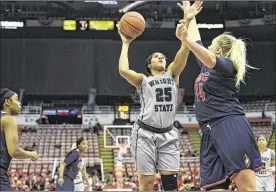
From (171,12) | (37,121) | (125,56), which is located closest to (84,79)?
(37,121)

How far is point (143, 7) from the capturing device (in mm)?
32844

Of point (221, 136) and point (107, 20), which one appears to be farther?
point (107, 20)

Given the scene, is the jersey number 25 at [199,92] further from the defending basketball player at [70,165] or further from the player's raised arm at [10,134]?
the defending basketball player at [70,165]

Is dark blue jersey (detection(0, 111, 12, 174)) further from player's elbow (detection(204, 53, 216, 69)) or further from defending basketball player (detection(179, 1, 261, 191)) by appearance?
player's elbow (detection(204, 53, 216, 69))

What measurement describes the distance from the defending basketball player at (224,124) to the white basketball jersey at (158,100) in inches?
33.4

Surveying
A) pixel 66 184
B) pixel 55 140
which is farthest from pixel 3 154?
pixel 55 140

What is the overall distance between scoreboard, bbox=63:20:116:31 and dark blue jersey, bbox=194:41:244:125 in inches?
1079

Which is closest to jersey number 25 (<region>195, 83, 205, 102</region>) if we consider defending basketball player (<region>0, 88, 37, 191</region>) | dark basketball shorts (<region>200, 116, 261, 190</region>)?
dark basketball shorts (<region>200, 116, 261, 190</region>)

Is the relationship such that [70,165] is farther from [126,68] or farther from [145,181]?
[126,68]

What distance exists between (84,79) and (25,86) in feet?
12.2

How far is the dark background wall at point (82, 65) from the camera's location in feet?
103

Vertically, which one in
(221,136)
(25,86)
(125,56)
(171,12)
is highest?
(171,12)

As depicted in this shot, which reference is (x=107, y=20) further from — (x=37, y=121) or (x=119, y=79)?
(x=37, y=121)

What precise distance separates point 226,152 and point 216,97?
503 mm
